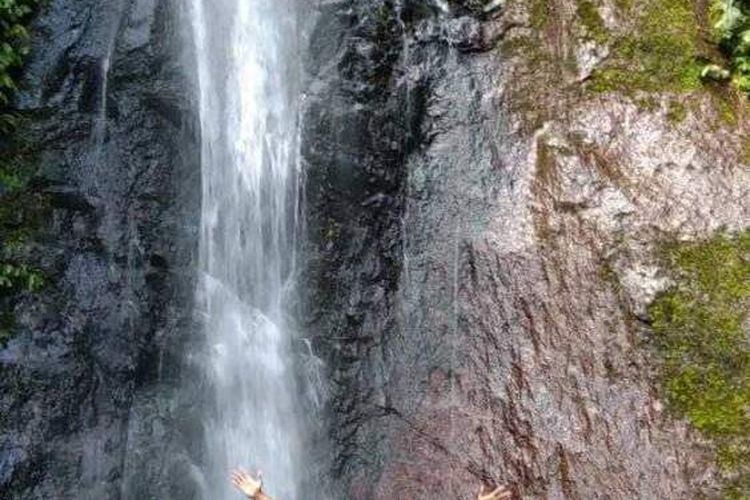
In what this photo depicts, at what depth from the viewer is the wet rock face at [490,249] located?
5.67m

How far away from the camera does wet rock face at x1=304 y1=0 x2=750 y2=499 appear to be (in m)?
5.67

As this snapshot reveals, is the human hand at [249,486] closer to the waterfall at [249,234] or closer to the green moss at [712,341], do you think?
the waterfall at [249,234]

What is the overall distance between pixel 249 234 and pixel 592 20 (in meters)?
3.79

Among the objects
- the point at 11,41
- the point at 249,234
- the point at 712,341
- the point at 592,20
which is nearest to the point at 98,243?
the point at 249,234

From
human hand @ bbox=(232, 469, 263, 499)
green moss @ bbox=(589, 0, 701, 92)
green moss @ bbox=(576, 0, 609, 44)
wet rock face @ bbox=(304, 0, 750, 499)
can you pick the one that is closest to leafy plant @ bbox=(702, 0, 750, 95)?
green moss @ bbox=(589, 0, 701, 92)

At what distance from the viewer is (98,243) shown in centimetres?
686

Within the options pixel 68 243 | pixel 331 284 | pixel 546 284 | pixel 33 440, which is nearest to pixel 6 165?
pixel 68 243

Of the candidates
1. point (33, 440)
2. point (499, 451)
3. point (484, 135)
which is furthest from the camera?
point (484, 135)

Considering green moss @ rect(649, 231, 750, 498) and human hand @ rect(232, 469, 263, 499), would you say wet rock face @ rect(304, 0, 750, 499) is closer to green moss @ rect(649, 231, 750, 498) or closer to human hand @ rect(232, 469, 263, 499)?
green moss @ rect(649, 231, 750, 498)

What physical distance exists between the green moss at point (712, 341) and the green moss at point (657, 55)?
1503mm

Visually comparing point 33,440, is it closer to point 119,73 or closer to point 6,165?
point 6,165

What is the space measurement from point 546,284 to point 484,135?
5.11 feet

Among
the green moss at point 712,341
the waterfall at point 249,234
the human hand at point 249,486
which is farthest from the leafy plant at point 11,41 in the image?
the green moss at point 712,341

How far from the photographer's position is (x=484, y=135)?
6.73m
